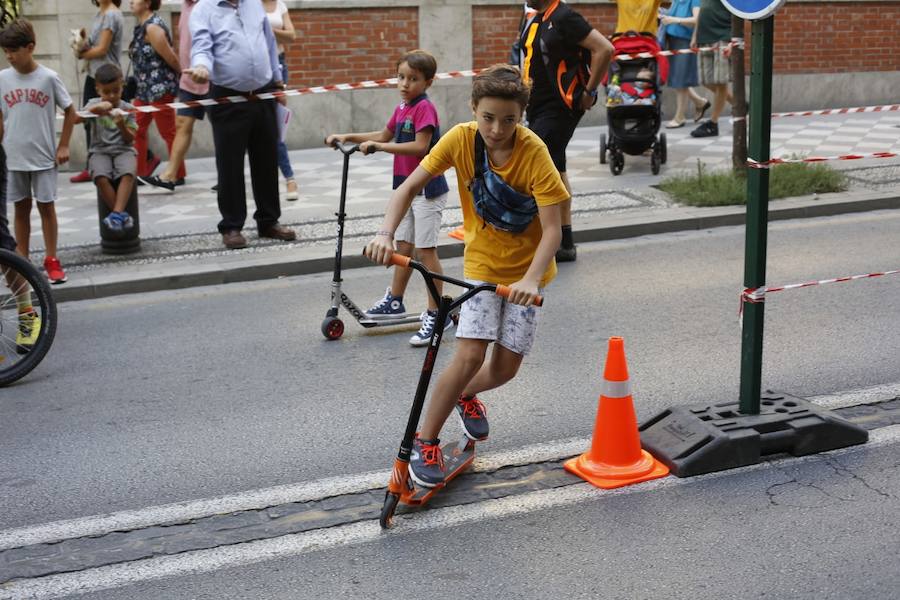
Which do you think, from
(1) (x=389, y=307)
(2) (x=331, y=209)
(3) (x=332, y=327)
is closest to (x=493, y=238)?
(3) (x=332, y=327)

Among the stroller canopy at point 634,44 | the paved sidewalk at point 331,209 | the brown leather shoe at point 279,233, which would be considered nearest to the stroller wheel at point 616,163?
the paved sidewalk at point 331,209

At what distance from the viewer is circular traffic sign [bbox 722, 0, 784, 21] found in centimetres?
447

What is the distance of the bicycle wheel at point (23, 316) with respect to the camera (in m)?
Answer: 6.37

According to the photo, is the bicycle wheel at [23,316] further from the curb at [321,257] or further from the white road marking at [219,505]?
the white road marking at [219,505]

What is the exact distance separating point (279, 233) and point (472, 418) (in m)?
5.01

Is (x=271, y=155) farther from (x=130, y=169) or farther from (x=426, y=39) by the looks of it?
(x=426, y=39)

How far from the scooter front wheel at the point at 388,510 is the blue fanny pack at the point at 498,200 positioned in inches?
43.7

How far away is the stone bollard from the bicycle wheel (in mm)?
2782

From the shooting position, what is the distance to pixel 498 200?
4516 mm

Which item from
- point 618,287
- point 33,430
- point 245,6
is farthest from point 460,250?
point 33,430

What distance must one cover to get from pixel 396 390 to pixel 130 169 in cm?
415

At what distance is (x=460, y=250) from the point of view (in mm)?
9438

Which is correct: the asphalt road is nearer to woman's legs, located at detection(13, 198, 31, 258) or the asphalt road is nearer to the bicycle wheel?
the bicycle wheel

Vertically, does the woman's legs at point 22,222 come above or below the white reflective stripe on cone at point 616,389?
above
